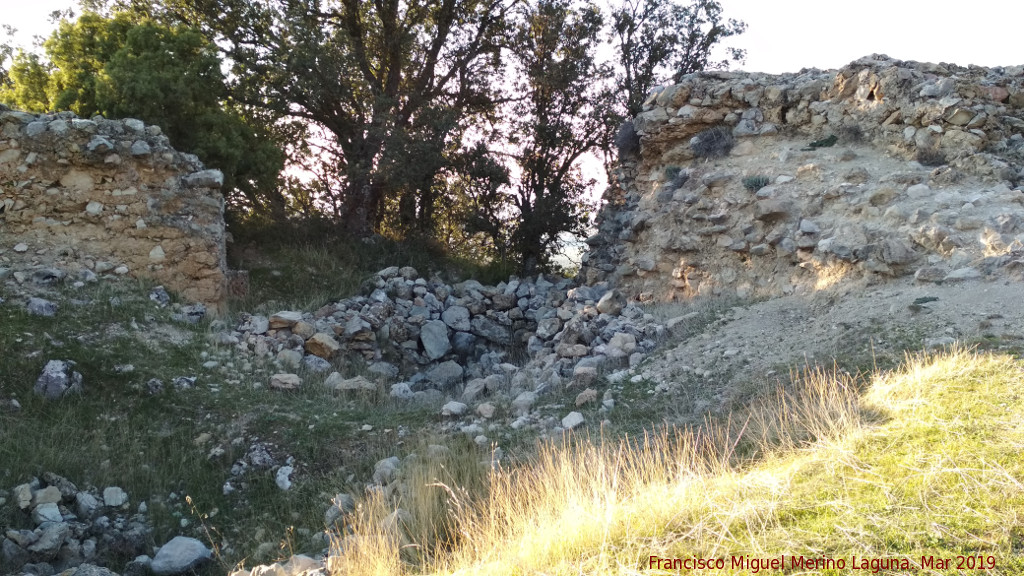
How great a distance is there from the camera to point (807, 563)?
295 cm

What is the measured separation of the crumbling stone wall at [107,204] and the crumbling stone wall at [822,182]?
5763 mm

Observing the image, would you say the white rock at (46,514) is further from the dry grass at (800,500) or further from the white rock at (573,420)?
the white rock at (573,420)

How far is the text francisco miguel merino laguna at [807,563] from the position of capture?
9.24ft

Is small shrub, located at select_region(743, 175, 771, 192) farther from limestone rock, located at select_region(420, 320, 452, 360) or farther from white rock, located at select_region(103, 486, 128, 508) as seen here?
white rock, located at select_region(103, 486, 128, 508)

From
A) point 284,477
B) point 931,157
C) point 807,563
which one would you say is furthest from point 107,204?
point 931,157

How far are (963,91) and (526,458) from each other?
7.29 m

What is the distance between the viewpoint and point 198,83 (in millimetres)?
10492

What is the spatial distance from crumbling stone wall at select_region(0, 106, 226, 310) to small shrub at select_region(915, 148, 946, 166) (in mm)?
8716

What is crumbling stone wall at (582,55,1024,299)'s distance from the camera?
7469 mm

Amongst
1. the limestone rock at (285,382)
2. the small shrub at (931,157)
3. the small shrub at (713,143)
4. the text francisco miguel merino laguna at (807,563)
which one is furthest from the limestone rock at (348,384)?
the small shrub at (931,157)

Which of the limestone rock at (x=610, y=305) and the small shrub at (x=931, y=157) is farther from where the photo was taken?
the limestone rock at (x=610, y=305)

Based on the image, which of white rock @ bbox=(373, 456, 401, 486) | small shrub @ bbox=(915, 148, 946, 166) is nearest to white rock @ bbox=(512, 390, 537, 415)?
white rock @ bbox=(373, 456, 401, 486)

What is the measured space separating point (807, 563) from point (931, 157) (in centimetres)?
715

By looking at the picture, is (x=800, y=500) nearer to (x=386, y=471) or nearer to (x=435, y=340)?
(x=386, y=471)
